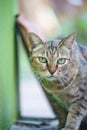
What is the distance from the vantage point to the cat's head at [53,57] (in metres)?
1.73

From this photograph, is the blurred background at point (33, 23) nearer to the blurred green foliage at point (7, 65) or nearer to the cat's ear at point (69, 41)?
the blurred green foliage at point (7, 65)

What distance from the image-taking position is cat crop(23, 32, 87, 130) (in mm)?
1732

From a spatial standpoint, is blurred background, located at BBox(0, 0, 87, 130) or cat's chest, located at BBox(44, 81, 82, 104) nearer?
cat's chest, located at BBox(44, 81, 82, 104)

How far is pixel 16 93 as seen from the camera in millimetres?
2016

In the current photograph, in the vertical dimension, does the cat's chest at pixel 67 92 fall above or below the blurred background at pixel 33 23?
below

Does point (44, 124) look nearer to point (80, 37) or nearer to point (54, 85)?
point (54, 85)

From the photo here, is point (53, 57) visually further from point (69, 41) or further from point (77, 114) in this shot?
point (77, 114)

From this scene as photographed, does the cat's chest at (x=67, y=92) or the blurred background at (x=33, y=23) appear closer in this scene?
the cat's chest at (x=67, y=92)

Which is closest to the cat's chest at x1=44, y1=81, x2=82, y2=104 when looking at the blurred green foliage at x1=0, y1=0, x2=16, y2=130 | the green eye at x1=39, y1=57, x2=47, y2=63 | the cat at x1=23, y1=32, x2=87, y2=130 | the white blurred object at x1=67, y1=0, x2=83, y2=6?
the cat at x1=23, y1=32, x2=87, y2=130

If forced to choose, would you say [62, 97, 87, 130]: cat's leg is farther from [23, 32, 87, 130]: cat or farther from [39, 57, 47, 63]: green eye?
[39, 57, 47, 63]: green eye

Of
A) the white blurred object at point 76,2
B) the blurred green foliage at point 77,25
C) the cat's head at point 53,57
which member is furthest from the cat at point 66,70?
the white blurred object at point 76,2

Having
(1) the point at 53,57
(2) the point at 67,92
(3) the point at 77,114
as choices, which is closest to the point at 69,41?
(1) the point at 53,57

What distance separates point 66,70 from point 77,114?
225 mm

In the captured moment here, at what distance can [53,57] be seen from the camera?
1.73 meters
